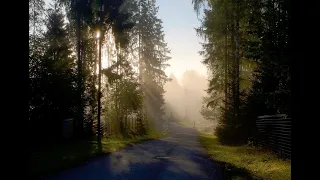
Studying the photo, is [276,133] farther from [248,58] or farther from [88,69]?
[88,69]

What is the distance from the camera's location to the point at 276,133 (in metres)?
15.2

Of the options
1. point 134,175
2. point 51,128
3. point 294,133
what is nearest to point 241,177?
point 134,175

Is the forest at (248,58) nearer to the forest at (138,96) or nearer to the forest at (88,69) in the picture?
the forest at (138,96)

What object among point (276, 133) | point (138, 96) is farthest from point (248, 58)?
point (138, 96)

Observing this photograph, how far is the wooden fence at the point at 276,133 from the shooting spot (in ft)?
43.5

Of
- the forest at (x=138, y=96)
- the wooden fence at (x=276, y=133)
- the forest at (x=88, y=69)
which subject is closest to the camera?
the forest at (x=138, y=96)

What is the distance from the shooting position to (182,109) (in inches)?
7303

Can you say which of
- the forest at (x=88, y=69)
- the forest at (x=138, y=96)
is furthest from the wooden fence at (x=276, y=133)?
the forest at (x=88, y=69)

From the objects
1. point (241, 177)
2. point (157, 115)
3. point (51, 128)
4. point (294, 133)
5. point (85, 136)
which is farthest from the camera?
point (157, 115)

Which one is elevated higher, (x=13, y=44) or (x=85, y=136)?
(x=13, y=44)

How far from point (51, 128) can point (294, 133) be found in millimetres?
19278

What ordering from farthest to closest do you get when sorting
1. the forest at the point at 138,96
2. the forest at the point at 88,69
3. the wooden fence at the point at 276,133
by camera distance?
1. the forest at the point at 88,69
2. the wooden fence at the point at 276,133
3. the forest at the point at 138,96

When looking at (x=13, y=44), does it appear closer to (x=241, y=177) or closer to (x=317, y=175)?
(x=317, y=175)

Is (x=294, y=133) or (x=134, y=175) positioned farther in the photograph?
(x=134, y=175)
